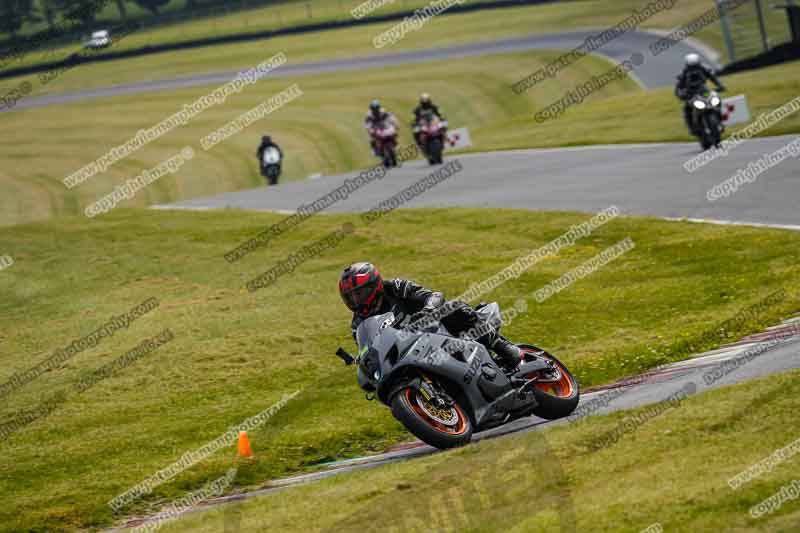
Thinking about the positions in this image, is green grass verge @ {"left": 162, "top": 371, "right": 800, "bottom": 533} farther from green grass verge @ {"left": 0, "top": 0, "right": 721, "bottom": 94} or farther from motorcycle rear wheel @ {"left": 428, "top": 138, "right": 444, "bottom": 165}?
green grass verge @ {"left": 0, "top": 0, "right": 721, "bottom": 94}

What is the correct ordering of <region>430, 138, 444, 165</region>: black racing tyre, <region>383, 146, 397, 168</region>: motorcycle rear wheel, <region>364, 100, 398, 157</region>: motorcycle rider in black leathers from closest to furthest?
1. <region>430, 138, 444, 165</region>: black racing tyre
2. <region>383, 146, 397, 168</region>: motorcycle rear wheel
3. <region>364, 100, 398, 157</region>: motorcycle rider in black leathers

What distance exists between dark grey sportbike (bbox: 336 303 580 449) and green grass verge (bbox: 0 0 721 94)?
65.7 meters

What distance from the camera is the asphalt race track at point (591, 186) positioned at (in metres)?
22.6

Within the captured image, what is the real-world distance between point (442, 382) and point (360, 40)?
238 ft

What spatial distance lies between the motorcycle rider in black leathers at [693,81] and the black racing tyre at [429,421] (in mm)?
20464

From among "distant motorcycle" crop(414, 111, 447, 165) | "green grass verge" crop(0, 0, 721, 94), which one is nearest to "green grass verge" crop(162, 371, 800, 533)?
"distant motorcycle" crop(414, 111, 447, 165)

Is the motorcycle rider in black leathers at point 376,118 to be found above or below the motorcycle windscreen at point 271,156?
above

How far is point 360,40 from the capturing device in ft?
266

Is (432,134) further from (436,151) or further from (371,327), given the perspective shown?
(371,327)

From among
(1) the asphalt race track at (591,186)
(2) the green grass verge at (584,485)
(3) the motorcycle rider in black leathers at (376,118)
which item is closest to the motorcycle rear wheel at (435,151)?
(1) the asphalt race track at (591,186)

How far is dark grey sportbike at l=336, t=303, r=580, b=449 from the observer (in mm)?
10148

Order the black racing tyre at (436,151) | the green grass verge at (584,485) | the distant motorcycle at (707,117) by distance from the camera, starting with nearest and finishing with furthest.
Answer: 1. the green grass verge at (584,485)
2. the distant motorcycle at (707,117)
3. the black racing tyre at (436,151)

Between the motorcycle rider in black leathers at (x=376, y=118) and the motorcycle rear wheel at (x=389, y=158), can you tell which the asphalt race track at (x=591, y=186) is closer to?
the motorcycle rear wheel at (x=389, y=158)

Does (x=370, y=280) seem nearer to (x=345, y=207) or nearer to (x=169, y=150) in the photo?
(x=345, y=207)
